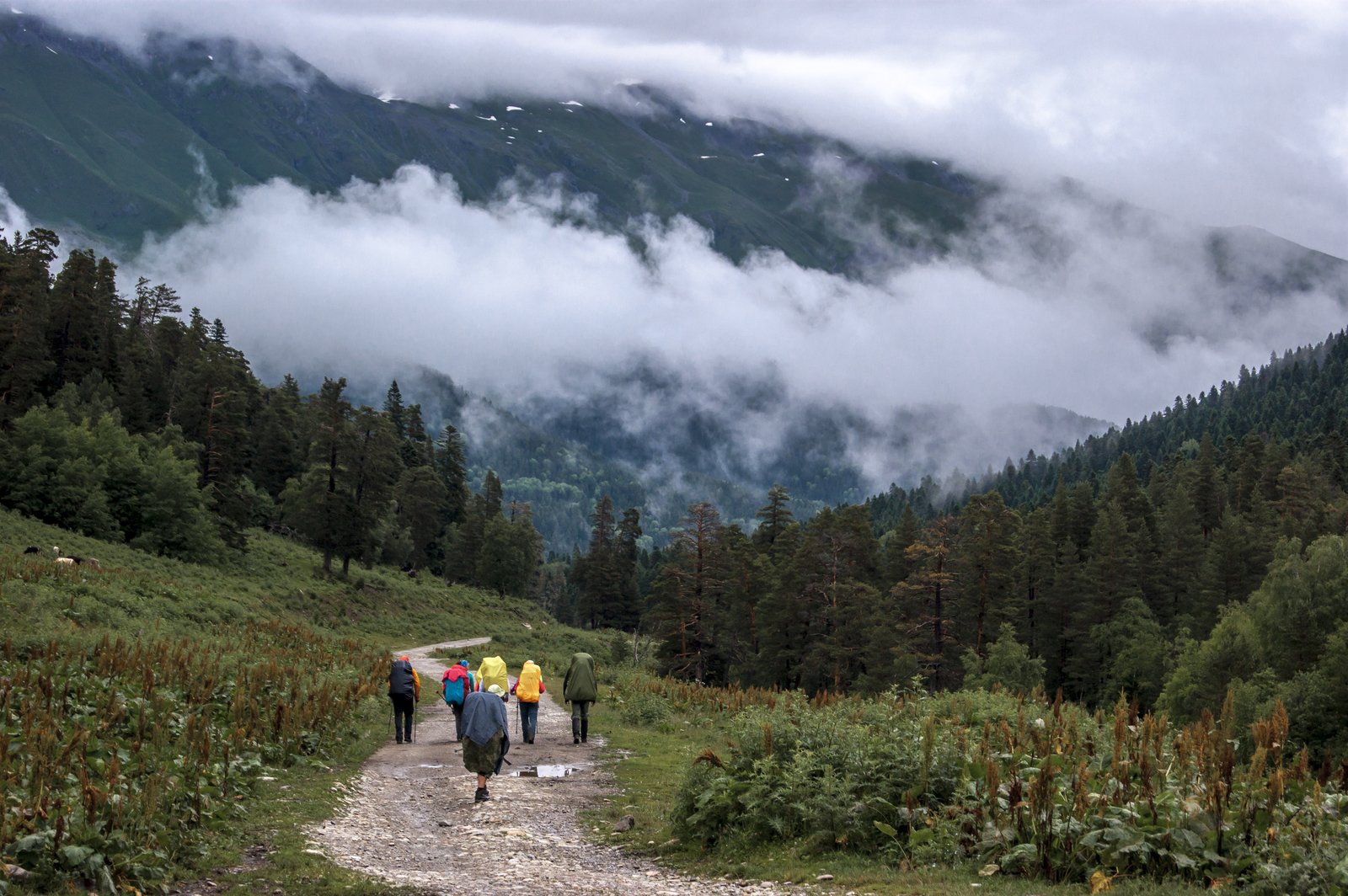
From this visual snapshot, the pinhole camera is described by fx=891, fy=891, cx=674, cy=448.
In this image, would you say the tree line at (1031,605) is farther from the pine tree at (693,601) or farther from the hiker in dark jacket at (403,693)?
the hiker in dark jacket at (403,693)

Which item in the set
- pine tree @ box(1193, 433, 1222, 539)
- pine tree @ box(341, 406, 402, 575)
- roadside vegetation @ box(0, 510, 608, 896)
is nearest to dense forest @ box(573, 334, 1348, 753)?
pine tree @ box(1193, 433, 1222, 539)

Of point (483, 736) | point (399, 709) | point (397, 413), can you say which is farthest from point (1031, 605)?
point (397, 413)

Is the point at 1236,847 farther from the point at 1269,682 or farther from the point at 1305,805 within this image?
the point at 1269,682

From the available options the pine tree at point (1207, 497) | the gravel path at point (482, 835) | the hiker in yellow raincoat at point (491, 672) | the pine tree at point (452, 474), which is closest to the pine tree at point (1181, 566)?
the pine tree at point (1207, 497)

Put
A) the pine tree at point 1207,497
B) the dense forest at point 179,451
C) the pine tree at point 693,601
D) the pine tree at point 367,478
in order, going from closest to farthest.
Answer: the dense forest at point 179,451 < the pine tree at point 693,601 < the pine tree at point 367,478 < the pine tree at point 1207,497

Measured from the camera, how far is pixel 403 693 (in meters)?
20.1

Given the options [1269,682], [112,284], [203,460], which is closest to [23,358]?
[203,460]

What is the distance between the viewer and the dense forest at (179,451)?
55375mm

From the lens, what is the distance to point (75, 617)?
24.2 metres

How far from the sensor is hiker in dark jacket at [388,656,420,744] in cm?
2003

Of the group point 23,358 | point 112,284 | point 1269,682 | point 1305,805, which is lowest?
point 1269,682

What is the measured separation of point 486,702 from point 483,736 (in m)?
0.57

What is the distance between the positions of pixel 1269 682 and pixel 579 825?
146 ft

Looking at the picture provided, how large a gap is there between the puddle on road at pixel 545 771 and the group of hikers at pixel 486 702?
17.9 inches
